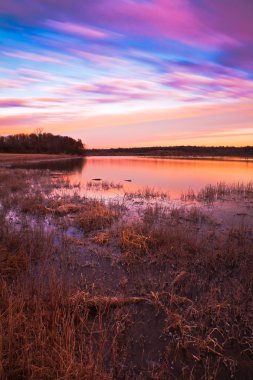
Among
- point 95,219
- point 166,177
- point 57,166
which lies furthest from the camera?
point 57,166

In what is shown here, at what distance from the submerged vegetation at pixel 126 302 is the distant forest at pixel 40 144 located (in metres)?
85.2

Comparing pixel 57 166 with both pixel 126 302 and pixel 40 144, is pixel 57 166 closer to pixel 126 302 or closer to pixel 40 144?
pixel 126 302

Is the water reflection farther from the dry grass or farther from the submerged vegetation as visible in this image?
the submerged vegetation

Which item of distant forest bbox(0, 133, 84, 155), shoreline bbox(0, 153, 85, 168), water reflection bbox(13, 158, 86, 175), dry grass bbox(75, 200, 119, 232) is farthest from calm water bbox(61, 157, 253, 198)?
distant forest bbox(0, 133, 84, 155)

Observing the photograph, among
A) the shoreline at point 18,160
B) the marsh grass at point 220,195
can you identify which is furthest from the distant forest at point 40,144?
the marsh grass at point 220,195

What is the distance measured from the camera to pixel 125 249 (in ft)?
26.8

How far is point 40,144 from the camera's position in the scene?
100625 millimetres

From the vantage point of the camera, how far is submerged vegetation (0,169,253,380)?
3.69 meters

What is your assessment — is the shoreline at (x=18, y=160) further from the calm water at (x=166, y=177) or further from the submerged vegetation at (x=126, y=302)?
the submerged vegetation at (x=126, y=302)

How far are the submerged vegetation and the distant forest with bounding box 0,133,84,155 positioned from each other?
85216 mm

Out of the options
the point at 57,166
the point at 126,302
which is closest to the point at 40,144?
the point at 57,166

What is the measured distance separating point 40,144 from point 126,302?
330ft

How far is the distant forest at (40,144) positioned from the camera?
90.4m

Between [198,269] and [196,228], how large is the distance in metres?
3.80
